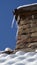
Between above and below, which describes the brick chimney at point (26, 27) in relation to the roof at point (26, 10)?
below

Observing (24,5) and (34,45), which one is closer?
(34,45)

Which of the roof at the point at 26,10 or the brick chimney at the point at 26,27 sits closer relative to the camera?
the brick chimney at the point at 26,27

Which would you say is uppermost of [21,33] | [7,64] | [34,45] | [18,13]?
[18,13]

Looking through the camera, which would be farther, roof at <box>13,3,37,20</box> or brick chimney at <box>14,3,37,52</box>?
roof at <box>13,3,37,20</box>

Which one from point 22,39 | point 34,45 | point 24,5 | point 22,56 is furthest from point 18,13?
point 22,56

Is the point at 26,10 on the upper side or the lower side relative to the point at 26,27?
upper

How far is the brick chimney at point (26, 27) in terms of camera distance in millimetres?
3357

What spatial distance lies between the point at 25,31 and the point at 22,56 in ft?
3.85

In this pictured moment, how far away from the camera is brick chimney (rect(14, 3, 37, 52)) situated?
3357mm

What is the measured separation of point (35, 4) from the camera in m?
3.91

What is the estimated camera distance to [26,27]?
368 centimetres

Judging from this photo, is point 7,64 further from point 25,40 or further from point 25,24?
point 25,24

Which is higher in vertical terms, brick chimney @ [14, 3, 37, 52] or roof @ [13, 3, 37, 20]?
roof @ [13, 3, 37, 20]

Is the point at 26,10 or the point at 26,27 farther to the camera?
the point at 26,10
